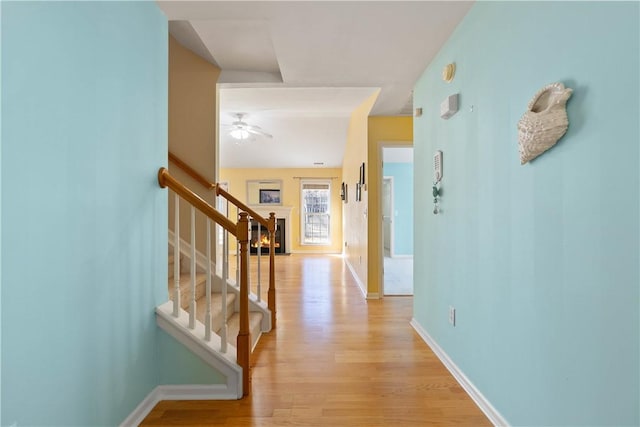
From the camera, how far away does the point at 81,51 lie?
4.08 ft

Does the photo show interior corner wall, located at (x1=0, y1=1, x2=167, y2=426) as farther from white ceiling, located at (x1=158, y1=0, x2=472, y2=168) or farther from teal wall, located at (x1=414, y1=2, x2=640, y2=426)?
teal wall, located at (x1=414, y1=2, x2=640, y2=426)

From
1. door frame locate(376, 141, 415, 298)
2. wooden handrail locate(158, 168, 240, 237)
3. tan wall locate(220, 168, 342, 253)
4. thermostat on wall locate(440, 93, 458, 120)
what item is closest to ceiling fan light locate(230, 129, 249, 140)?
door frame locate(376, 141, 415, 298)

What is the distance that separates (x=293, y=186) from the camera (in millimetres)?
8203

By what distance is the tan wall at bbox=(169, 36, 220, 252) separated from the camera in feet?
10.2

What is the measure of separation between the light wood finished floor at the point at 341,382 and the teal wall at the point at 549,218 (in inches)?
11.2

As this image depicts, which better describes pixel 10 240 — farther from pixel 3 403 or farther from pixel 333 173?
pixel 333 173

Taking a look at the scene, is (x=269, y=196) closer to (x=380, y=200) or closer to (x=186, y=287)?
(x=380, y=200)

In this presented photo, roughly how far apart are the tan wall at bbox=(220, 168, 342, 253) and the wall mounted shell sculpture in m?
6.81

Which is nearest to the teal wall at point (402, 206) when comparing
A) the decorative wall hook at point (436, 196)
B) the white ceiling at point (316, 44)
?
the white ceiling at point (316, 44)

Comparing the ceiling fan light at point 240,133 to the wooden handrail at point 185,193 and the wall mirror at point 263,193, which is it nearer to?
the wall mirror at point 263,193

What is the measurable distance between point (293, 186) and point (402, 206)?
2.74m

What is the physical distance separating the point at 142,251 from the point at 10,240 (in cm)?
75

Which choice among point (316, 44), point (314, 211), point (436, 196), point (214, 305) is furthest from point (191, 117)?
point (314, 211)

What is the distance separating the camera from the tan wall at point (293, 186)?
8133 mm
